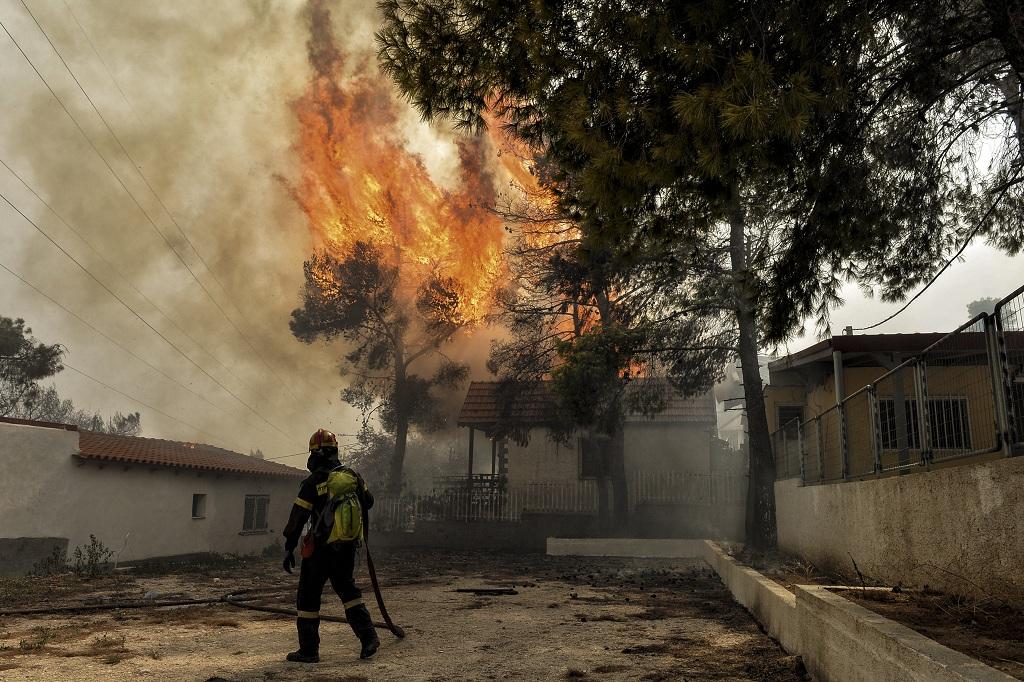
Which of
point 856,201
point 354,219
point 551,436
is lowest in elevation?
point 551,436

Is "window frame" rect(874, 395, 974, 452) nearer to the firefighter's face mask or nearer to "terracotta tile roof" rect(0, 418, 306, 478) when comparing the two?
the firefighter's face mask

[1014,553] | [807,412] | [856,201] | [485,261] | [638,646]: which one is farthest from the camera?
[485,261]

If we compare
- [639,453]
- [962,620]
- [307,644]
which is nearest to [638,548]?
[639,453]

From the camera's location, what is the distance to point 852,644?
171 inches

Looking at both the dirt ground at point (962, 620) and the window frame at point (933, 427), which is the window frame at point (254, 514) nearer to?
the window frame at point (933, 427)

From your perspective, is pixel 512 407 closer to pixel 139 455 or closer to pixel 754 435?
pixel 754 435

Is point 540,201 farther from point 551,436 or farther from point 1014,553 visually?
point 1014,553

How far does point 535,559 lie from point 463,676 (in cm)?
1410

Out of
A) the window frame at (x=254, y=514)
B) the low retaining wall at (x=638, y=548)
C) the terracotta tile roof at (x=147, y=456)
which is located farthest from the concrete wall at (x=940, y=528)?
the window frame at (x=254, y=514)

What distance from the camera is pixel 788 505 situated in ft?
41.0

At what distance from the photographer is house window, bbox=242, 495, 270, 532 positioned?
22712mm

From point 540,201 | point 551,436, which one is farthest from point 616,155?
point 551,436

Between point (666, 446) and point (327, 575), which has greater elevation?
point (666, 446)

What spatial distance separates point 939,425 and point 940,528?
1.10m
